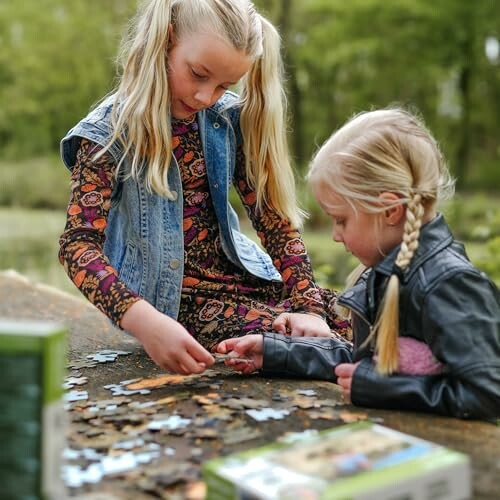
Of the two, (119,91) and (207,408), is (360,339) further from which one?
(119,91)

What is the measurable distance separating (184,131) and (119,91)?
34 cm

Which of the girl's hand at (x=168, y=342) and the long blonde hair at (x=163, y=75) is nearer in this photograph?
the girl's hand at (x=168, y=342)

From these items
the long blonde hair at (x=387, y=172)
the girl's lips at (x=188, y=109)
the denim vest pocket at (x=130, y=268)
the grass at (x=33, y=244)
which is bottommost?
the grass at (x=33, y=244)

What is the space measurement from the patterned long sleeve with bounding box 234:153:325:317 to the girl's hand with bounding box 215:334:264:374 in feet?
1.95

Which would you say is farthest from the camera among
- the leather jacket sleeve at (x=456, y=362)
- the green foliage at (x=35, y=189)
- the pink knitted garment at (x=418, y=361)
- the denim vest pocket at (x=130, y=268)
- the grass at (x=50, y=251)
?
the green foliage at (x=35, y=189)

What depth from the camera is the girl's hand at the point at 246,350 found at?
2.89 metres

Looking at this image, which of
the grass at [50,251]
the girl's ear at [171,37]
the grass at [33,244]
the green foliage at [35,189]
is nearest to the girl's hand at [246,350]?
the girl's ear at [171,37]

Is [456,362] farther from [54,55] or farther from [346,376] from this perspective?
[54,55]

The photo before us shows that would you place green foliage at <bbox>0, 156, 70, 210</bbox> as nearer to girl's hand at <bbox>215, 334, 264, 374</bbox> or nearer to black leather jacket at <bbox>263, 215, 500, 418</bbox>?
girl's hand at <bbox>215, 334, 264, 374</bbox>

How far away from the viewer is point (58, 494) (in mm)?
1705

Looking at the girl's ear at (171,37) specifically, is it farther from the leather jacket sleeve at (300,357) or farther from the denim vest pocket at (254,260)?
the leather jacket sleeve at (300,357)

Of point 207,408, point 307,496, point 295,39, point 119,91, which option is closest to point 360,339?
point 207,408

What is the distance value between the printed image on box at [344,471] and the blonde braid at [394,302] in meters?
0.56

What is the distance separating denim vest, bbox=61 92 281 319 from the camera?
3.29 metres
